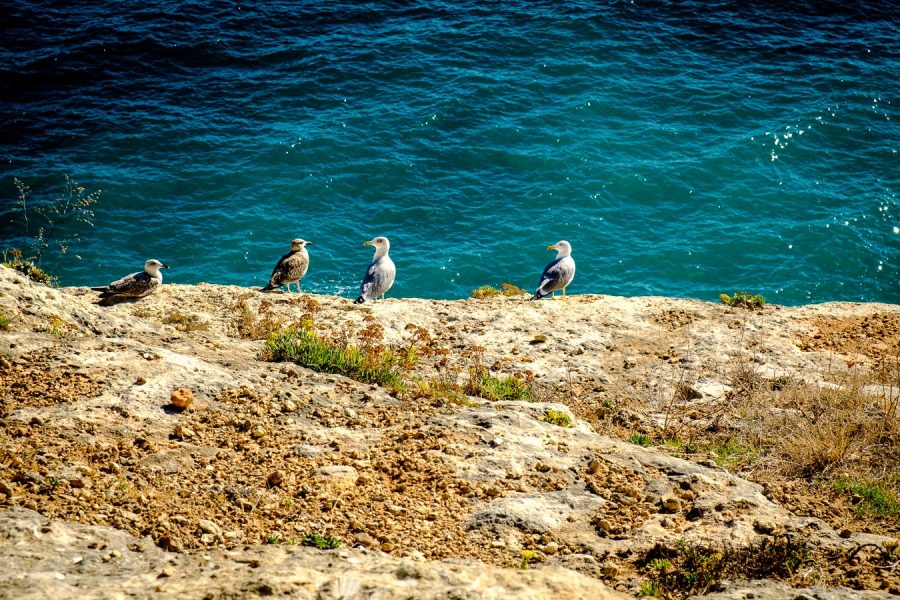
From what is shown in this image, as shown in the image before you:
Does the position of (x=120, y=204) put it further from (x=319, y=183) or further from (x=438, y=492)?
(x=438, y=492)

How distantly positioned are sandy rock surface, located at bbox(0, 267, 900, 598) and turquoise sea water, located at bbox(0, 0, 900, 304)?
12443mm

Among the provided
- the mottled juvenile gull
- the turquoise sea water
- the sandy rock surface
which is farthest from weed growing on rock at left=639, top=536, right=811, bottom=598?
the turquoise sea water

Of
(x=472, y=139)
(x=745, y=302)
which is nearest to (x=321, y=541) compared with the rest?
(x=745, y=302)

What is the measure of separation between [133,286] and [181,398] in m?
8.32

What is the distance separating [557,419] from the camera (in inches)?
427

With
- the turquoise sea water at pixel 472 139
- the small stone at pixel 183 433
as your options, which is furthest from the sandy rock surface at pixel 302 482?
the turquoise sea water at pixel 472 139

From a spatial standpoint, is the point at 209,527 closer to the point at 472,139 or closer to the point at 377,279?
the point at 377,279

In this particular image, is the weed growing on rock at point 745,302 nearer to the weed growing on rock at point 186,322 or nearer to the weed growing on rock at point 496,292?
the weed growing on rock at point 496,292

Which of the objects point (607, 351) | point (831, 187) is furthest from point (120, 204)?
point (831, 187)

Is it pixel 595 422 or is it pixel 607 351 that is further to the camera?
pixel 607 351

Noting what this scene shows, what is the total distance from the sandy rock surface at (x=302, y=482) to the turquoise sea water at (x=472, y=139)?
12443 millimetres

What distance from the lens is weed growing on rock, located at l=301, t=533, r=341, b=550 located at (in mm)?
6930

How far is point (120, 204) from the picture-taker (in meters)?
26.2

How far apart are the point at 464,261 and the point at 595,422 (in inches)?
534
